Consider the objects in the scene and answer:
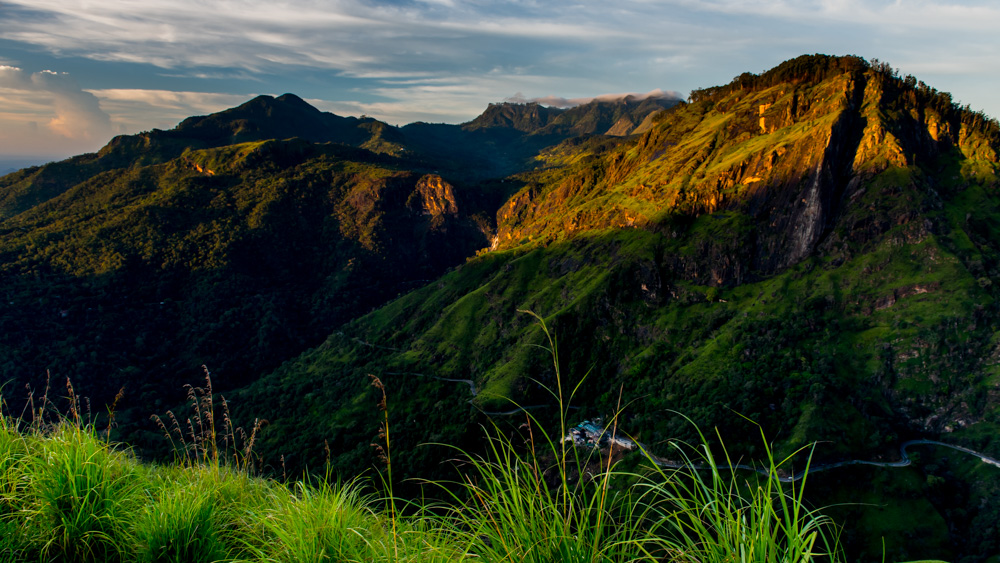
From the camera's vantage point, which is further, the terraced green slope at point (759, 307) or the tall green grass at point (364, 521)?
the terraced green slope at point (759, 307)

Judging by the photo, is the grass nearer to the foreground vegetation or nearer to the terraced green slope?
the foreground vegetation

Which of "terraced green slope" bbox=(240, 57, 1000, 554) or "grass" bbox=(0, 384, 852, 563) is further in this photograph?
"terraced green slope" bbox=(240, 57, 1000, 554)

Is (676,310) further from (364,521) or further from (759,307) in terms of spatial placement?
(364,521)

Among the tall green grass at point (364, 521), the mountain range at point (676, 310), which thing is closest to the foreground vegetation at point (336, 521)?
the tall green grass at point (364, 521)

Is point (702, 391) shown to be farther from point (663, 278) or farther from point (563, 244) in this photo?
point (563, 244)

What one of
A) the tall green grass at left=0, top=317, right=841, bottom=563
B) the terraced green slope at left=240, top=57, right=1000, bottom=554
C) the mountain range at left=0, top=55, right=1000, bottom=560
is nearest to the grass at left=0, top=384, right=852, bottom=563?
the tall green grass at left=0, top=317, right=841, bottom=563

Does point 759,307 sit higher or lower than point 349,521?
lower

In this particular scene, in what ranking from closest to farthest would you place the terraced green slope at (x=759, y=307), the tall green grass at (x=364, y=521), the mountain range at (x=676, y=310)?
the tall green grass at (x=364, y=521)
the mountain range at (x=676, y=310)
the terraced green slope at (x=759, y=307)

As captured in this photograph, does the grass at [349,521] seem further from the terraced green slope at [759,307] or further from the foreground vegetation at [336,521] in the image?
the terraced green slope at [759,307]

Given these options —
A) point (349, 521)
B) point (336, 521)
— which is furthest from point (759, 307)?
point (336, 521)

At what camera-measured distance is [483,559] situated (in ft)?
12.4

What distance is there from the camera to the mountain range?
57.5m

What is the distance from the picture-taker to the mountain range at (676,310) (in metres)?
57.5

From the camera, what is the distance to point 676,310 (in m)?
81.1
